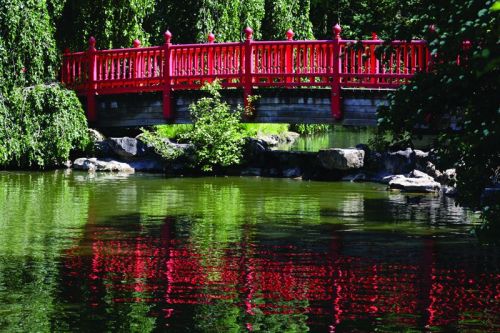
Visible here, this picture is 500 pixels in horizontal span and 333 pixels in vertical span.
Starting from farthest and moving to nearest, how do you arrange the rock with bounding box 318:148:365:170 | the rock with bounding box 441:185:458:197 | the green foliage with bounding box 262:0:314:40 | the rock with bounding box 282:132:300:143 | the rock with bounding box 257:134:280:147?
the rock with bounding box 282:132:300:143, the green foliage with bounding box 262:0:314:40, the rock with bounding box 257:134:280:147, the rock with bounding box 318:148:365:170, the rock with bounding box 441:185:458:197

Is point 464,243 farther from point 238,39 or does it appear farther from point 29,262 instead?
point 238,39

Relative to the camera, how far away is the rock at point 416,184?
23.0 m

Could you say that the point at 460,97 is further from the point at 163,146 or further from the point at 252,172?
the point at 163,146

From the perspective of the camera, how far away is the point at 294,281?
40.0 ft

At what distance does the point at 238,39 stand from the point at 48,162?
8.07m

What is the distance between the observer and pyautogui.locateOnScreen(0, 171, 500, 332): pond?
10.3 meters

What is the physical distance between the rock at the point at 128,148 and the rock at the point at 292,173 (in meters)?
3.58

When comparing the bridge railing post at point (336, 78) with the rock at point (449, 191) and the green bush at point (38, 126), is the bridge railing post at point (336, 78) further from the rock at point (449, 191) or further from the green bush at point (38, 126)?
the green bush at point (38, 126)

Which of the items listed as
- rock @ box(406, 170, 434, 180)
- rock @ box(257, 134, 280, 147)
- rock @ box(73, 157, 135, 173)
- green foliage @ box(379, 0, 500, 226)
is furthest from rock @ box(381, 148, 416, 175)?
green foliage @ box(379, 0, 500, 226)

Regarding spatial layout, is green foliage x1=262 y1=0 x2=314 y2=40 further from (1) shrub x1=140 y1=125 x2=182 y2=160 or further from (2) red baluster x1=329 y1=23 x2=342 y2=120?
(2) red baluster x1=329 y1=23 x2=342 y2=120

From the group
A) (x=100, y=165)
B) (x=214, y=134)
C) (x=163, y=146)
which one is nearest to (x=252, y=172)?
(x=214, y=134)

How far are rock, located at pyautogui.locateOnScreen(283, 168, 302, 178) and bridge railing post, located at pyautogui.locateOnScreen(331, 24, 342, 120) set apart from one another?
1608 mm

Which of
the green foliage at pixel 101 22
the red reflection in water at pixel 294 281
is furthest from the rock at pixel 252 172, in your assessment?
the red reflection in water at pixel 294 281

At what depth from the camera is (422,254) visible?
1425 centimetres
